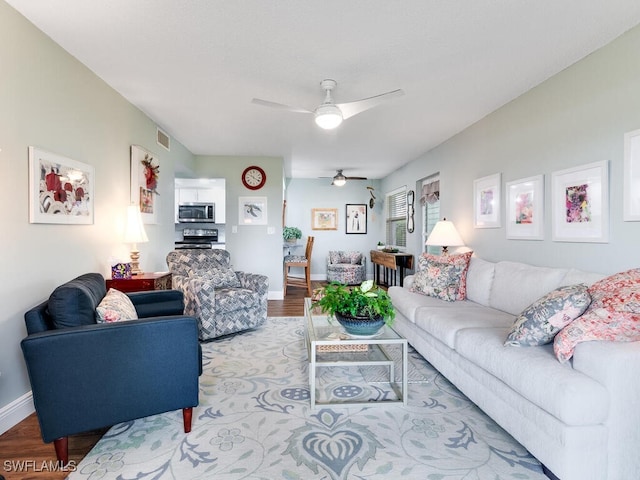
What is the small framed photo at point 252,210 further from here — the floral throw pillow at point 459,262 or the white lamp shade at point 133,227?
the floral throw pillow at point 459,262

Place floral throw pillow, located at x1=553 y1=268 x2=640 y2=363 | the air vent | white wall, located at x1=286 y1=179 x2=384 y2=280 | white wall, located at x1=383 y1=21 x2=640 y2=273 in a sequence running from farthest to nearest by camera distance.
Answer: white wall, located at x1=286 y1=179 x2=384 y2=280, the air vent, white wall, located at x1=383 y1=21 x2=640 y2=273, floral throw pillow, located at x1=553 y1=268 x2=640 y2=363

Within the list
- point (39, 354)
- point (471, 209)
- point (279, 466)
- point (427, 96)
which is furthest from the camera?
point (471, 209)

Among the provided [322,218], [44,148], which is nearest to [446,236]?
[44,148]

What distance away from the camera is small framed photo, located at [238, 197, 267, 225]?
5.89 metres

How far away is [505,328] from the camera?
2.41 m

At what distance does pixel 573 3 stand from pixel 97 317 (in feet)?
10.3

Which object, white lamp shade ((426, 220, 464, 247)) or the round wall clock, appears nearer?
white lamp shade ((426, 220, 464, 247))

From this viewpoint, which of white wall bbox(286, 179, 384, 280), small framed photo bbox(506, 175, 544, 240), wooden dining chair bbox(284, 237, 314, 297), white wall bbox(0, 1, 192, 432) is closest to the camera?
white wall bbox(0, 1, 192, 432)

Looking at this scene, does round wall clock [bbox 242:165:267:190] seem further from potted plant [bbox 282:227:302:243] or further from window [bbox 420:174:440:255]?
window [bbox 420:174:440:255]

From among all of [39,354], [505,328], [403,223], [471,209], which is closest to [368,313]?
[505,328]

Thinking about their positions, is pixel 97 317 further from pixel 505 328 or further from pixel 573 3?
pixel 573 3

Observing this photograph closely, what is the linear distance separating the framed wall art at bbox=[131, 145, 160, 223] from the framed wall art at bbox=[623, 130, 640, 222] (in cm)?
401

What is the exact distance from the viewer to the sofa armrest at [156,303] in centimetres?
269

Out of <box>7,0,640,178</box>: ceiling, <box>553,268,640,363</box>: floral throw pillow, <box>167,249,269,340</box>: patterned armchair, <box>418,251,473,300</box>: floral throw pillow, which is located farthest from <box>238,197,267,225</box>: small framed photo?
<box>553,268,640,363</box>: floral throw pillow
